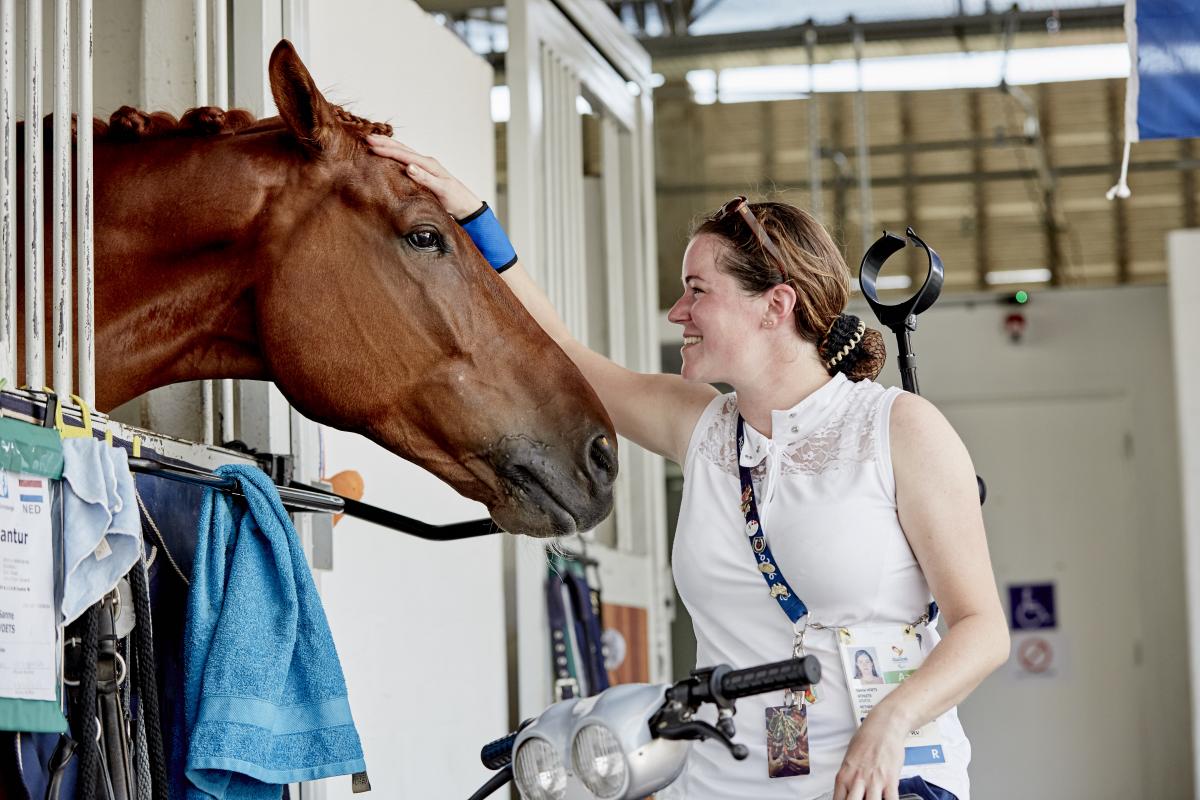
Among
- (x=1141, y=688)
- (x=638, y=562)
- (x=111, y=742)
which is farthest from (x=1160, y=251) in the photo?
(x=111, y=742)

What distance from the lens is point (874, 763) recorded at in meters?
1.32

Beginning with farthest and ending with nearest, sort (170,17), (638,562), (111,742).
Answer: (638,562)
(170,17)
(111,742)

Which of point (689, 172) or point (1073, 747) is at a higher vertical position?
point (689, 172)

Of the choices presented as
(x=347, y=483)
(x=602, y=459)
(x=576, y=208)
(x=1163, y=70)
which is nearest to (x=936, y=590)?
(x=602, y=459)

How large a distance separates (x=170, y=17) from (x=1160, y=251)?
704 cm

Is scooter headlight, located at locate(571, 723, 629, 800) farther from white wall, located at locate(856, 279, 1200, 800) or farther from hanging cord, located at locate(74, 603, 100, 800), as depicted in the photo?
white wall, located at locate(856, 279, 1200, 800)

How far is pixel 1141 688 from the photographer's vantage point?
21.9 ft

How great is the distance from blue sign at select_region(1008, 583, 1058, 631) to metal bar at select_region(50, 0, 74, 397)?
5.80 m

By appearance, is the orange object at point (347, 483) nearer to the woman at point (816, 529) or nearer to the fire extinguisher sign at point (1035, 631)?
the woman at point (816, 529)

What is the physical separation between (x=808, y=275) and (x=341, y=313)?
1.82 feet

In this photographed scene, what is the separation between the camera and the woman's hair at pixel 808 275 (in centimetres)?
170

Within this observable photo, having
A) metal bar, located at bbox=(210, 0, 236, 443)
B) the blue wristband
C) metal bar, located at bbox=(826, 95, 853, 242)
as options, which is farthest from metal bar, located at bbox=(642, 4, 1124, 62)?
the blue wristband

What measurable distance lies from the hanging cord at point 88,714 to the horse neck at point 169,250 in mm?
398

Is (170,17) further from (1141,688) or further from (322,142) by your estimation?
(1141,688)
